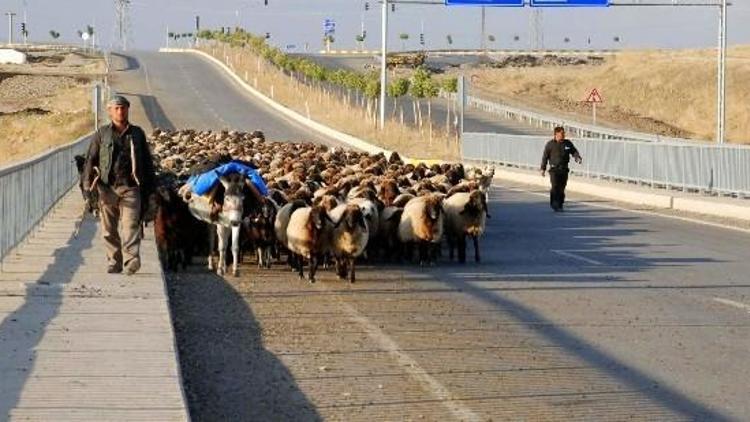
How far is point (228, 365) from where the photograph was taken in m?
11.2

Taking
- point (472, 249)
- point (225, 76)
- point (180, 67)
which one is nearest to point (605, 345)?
point (472, 249)

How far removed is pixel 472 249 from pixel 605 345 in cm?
883

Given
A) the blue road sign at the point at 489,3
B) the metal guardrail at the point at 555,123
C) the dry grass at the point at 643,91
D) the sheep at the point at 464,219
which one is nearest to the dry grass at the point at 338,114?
the metal guardrail at the point at 555,123

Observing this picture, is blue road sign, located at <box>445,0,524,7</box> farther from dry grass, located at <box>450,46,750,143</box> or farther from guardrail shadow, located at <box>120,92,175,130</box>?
dry grass, located at <box>450,46,750,143</box>

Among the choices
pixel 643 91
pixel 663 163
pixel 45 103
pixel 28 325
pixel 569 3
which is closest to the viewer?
pixel 28 325

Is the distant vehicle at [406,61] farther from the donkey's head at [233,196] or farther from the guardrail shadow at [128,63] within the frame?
the donkey's head at [233,196]

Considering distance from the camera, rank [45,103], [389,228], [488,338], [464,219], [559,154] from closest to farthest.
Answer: [488,338], [389,228], [464,219], [559,154], [45,103]

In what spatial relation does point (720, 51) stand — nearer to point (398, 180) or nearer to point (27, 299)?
point (398, 180)

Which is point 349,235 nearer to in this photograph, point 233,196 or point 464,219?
point 233,196

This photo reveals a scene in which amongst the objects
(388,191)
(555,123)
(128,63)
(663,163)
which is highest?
(128,63)

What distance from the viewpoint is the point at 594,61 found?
13975cm

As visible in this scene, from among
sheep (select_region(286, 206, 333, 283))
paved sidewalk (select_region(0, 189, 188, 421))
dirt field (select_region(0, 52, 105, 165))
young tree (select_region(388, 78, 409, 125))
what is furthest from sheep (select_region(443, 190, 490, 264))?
young tree (select_region(388, 78, 409, 125))

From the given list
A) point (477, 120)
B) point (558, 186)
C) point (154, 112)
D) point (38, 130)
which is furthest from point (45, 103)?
point (558, 186)

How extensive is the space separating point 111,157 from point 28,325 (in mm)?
3611
